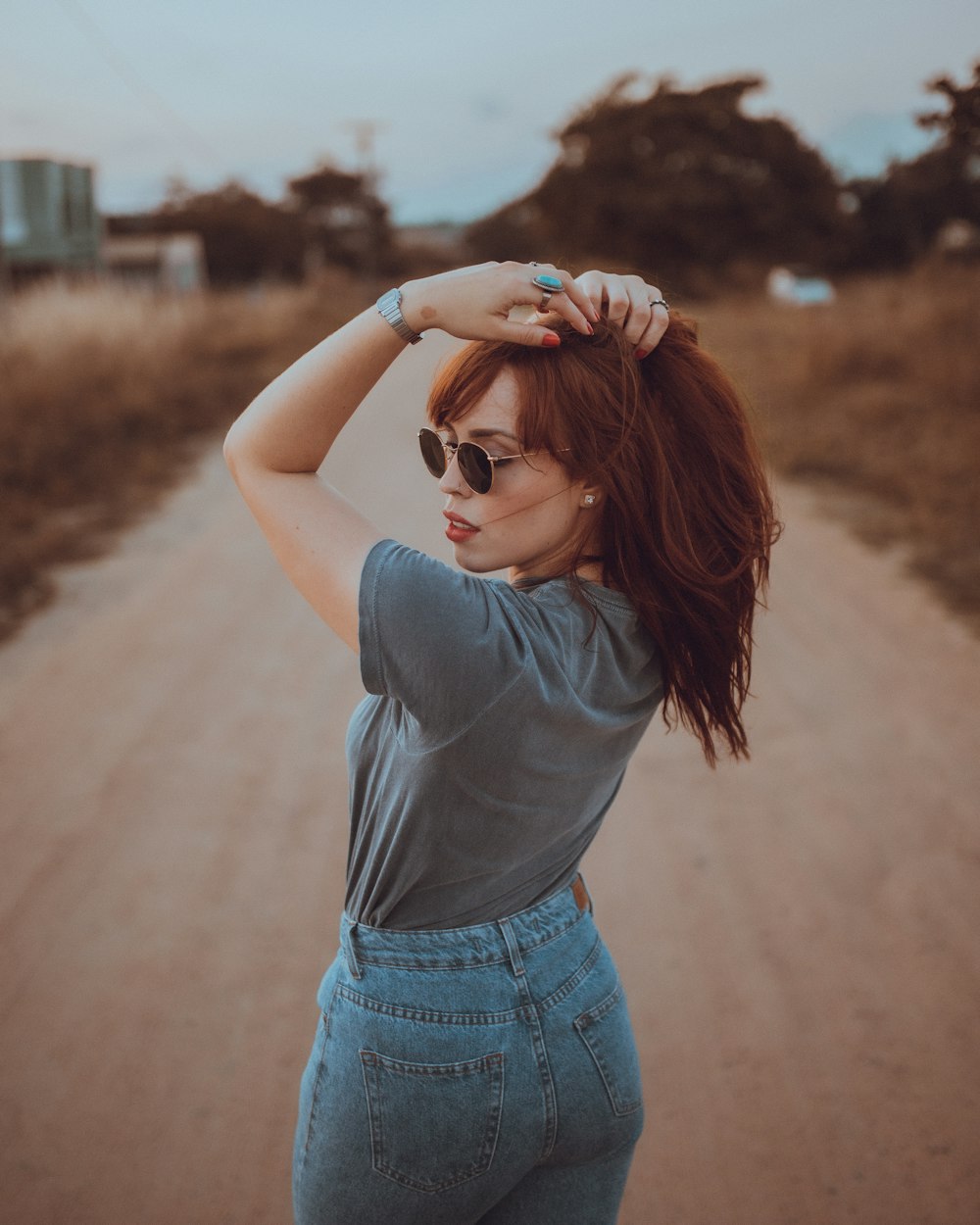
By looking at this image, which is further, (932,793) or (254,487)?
(932,793)

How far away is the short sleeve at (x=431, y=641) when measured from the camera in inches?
Result: 39.8

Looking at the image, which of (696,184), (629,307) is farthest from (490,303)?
(696,184)

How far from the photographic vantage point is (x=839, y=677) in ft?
15.7

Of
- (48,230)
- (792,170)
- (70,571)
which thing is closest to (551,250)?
(792,170)

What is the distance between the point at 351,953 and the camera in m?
1.27

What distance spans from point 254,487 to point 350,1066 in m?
0.71

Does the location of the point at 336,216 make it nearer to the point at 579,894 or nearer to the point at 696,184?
the point at 696,184

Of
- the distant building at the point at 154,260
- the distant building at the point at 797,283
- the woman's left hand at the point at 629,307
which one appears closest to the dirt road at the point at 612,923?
the woman's left hand at the point at 629,307

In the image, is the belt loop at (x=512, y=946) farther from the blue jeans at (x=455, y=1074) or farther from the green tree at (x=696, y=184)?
the green tree at (x=696, y=184)

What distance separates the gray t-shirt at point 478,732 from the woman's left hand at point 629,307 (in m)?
0.32

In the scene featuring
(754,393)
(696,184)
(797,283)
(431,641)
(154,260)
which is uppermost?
(696,184)

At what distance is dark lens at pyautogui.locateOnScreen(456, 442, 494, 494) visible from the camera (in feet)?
4.10

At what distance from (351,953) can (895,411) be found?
937cm

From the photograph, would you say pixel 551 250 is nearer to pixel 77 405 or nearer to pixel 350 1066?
pixel 77 405
